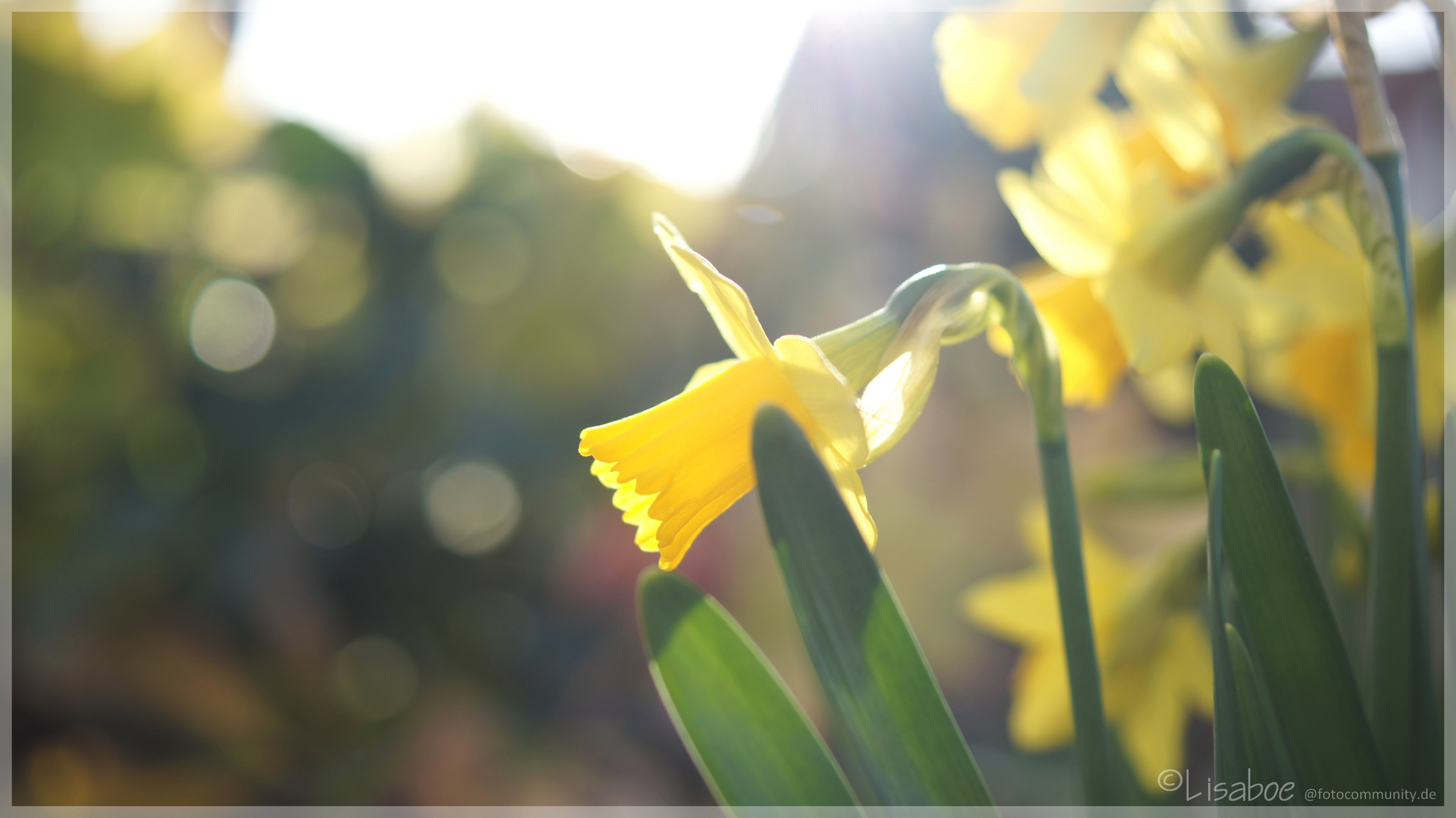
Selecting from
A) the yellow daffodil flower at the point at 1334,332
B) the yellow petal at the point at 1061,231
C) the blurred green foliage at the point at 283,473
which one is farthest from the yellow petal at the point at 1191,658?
the blurred green foliage at the point at 283,473

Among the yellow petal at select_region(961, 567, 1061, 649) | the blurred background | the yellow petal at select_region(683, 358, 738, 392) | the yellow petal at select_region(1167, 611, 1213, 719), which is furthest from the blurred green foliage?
the yellow petal at select_region(683, 358, 738, 392)

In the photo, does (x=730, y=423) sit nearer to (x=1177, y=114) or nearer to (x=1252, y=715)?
(x=1252, y=715)

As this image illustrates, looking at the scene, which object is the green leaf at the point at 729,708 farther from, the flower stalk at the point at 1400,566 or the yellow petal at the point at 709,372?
the flower stalk at the point at 1400,566

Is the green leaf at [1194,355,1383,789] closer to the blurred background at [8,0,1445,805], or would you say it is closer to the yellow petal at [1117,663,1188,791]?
the yellow petal at [1117,663,1188,791]

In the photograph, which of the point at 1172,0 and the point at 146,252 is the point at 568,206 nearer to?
the point at 146,252

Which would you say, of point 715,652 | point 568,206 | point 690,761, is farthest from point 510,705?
point 715,652
